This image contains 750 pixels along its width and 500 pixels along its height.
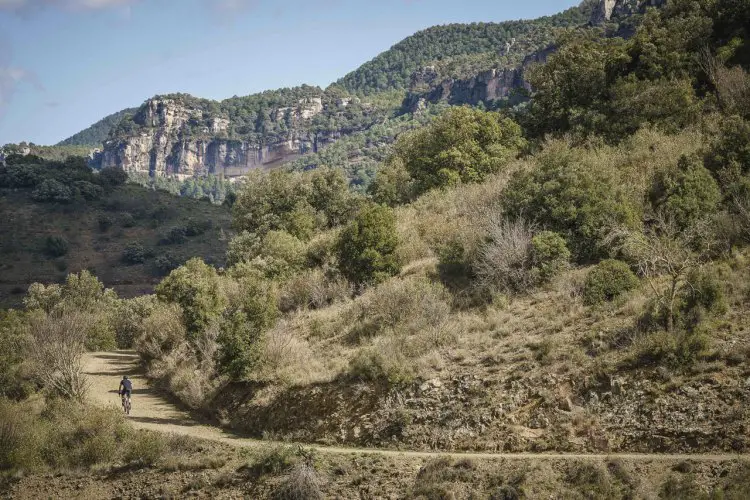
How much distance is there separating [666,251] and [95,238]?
8923cm

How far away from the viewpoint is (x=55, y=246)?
281 ft

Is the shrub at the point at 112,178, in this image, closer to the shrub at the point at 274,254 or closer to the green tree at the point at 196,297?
the shrub at the point at 274,254

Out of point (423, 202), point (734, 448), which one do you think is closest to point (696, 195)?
point (734, 448)

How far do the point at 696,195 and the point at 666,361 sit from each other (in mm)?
9995

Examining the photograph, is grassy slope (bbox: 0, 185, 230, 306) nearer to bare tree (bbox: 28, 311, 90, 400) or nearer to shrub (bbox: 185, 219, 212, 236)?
shrub (bbox: 185, 219, 212, 236)

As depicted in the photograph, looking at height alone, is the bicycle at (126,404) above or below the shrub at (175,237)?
below

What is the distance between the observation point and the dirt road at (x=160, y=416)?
15552 millimetres

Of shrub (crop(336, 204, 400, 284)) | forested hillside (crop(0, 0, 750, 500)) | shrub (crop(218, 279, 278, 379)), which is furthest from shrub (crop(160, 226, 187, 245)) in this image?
shrub (crop(218, 279, 278, 379))

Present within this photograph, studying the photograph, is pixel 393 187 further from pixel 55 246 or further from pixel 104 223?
pixel 104 223

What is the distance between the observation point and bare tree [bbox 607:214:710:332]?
1969 centimetres

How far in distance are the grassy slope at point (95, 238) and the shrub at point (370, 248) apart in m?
54.4


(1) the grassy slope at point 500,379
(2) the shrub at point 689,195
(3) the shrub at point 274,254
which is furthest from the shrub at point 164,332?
(2) the shrub at point 689,195

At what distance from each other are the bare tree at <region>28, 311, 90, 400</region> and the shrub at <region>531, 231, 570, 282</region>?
63.9 ft

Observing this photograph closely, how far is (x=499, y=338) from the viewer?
20.6 meters
